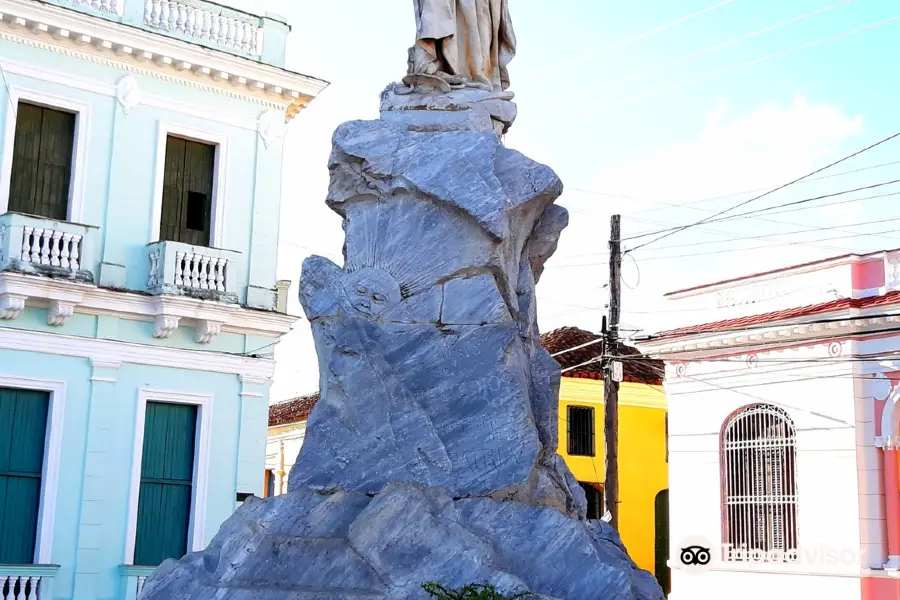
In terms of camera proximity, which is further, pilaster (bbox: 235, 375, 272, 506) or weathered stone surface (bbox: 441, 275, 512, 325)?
pilaster (bbox: 235, 375, 272, 506)

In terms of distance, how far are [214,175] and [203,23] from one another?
2.11 metres

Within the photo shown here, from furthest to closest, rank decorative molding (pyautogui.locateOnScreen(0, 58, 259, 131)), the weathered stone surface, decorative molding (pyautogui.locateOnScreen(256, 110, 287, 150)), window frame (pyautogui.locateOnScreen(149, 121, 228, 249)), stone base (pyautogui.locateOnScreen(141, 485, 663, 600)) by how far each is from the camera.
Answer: decorative molding (pyautogui.locateOnScreen(256, 110, 287, 150)), window frame (pyautogui.locateOnScreen(149, 121, 228, 249)), decorative molding (pyautogui.locateOnScreen(0, 58, 259, 131)), the weathered stone surface, stone base (pyautogui.locateOnScreen(141, 485, 663, 600))

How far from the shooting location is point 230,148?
693 inches

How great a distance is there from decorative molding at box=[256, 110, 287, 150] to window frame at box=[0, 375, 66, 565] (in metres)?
4.62

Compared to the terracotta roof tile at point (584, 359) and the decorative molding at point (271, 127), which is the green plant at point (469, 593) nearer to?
the decorative molding at point (271, 127)


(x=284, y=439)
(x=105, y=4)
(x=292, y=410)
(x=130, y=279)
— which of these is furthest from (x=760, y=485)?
(x=292, y=410)

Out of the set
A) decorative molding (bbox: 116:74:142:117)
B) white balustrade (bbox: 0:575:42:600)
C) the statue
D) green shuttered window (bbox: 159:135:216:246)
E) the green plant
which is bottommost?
white balustrade (bbox: 0:575:42:600)

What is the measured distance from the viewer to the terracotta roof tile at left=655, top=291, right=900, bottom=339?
17203 mm

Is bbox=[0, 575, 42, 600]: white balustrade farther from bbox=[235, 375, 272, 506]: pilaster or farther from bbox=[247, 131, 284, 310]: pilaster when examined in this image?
bbox=[247, 131, 284, 310]: pilaster

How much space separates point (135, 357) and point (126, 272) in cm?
110

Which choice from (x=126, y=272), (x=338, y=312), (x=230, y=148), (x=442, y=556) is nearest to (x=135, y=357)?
(x=126, y=272)

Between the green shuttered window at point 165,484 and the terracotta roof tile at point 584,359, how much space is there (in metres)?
11.9

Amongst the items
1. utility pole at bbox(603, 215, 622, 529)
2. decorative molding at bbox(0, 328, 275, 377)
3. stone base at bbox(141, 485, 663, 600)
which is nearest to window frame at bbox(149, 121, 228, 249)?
decorative molding at bbox(0, 328, 275, 377)

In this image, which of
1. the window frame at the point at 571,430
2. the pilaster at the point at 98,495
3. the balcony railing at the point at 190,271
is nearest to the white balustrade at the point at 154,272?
the balcony railing at the point at 190,271
